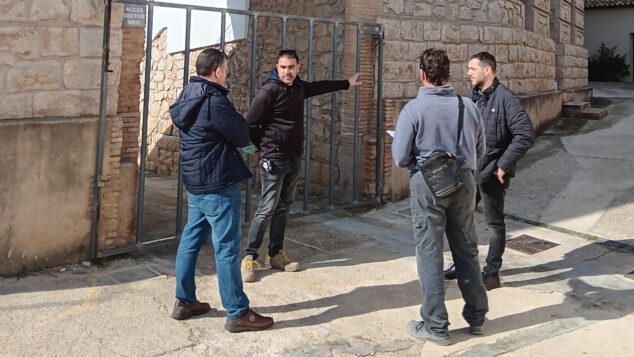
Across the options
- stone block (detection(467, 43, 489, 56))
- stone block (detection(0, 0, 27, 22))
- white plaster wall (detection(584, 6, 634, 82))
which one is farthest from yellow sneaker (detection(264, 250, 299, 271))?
white plaster wall (detection(584, 6, 634, 82))

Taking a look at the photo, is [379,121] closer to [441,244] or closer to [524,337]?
[441,244]

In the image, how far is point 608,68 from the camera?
84.1 ft

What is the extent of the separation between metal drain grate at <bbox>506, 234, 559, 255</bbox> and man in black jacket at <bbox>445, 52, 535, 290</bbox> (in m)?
1.26

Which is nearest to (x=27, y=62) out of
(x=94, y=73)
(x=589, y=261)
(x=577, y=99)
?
(x=94, y=73)

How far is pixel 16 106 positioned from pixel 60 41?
0.62 meters

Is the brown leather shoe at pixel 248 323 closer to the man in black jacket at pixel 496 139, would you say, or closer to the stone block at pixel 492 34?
the man in black jacket at pixel 496 139

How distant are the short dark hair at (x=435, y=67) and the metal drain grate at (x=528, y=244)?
277cm

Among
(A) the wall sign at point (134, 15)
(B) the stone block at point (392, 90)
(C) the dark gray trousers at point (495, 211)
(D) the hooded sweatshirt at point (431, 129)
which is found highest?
(A) the wall sign at point (134, 15)

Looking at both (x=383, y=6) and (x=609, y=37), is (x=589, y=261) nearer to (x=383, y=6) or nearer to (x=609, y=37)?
(x=383, y=6)

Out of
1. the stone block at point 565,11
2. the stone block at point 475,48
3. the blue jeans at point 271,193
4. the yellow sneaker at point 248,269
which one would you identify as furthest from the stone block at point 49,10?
the stone block at point 565,11

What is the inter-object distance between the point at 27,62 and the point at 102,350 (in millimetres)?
2424

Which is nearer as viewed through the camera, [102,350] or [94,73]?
[102,350]

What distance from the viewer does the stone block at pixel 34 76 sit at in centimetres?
476

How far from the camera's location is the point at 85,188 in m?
5.12
